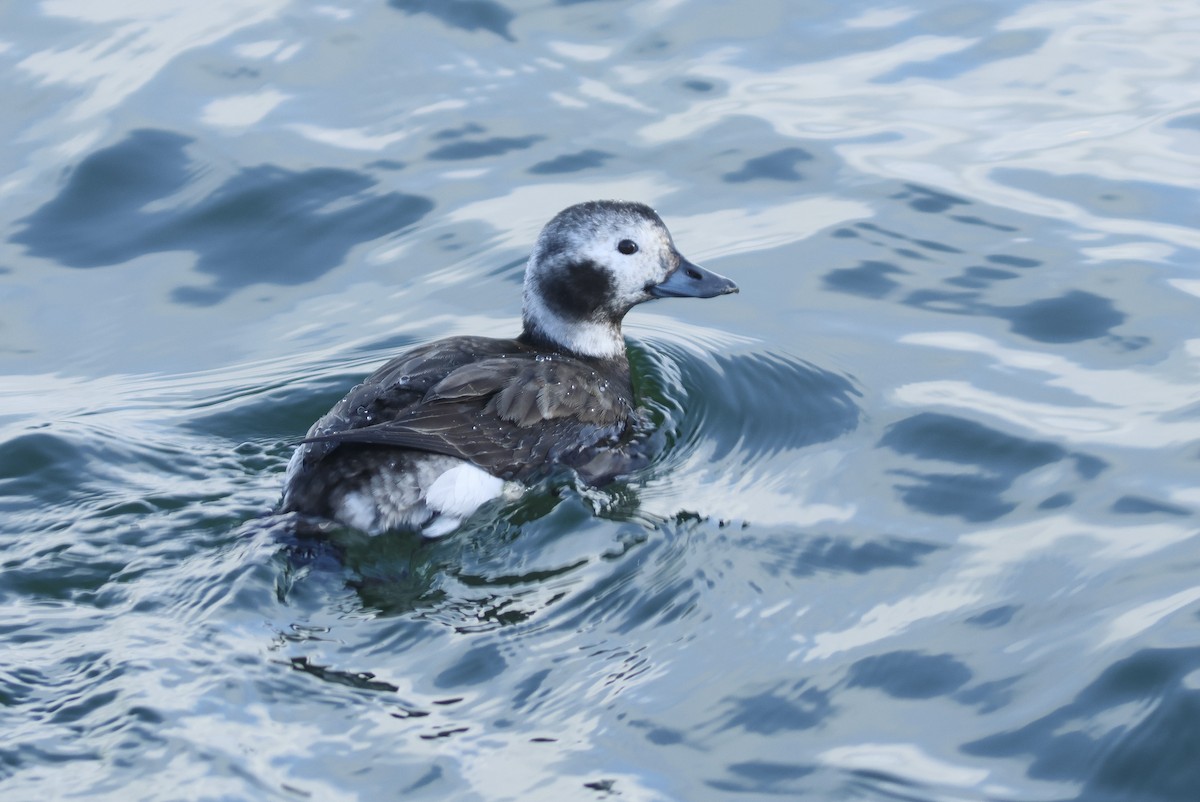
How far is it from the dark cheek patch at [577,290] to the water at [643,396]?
49cm

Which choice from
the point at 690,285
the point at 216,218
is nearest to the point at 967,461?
the point at 690,285

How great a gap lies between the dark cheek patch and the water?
0.49m

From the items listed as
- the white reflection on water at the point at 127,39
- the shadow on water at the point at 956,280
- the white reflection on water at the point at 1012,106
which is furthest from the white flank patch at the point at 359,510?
the white reflection on water at the point at 127,39

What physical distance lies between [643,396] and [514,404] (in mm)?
1231

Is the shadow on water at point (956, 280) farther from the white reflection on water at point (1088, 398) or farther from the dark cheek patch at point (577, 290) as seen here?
the dark cheek patch at point (577, 290)

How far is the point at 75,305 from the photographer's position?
792cm

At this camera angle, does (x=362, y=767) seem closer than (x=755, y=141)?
Yes

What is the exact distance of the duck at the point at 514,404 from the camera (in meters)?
5.69

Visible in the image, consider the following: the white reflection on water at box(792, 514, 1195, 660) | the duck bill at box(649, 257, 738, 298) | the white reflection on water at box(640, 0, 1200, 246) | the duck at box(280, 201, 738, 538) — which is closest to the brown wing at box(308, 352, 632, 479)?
the duck at box(280, 201, 738, 538)

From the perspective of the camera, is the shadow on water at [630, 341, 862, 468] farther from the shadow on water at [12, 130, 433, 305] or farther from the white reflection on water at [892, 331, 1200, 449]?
the shadow on water at [12, 130, 433, 305]

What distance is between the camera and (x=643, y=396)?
723cm

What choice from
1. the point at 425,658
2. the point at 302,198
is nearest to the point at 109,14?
the point at 302,198

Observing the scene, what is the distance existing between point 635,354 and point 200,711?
3450 millimetres

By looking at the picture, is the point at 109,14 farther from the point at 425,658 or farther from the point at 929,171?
the point at 425,658
